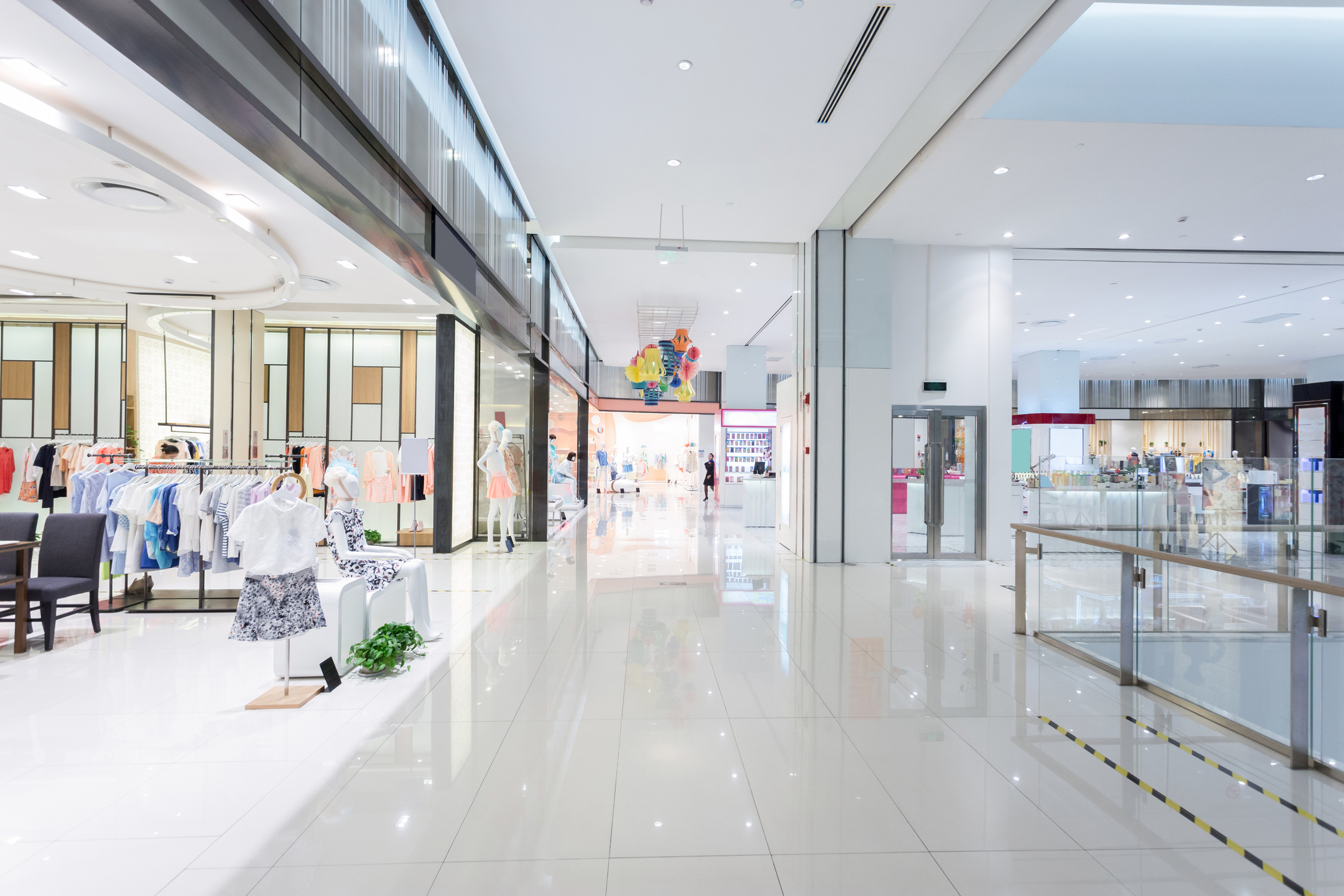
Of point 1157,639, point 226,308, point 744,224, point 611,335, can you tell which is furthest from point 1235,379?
point 226,308

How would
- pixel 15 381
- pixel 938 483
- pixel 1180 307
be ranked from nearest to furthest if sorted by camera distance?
pixel 938 483
pixel 15 381
pixel 1180 307

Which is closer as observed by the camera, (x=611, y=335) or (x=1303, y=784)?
(x=1303, y=784)

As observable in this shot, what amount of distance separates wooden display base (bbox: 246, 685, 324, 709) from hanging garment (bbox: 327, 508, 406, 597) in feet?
2.62

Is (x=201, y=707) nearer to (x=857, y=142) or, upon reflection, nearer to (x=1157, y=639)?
(x=1157, y=639)

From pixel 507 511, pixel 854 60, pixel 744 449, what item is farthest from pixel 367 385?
pixel 744 449

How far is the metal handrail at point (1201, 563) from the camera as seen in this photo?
10.1ft

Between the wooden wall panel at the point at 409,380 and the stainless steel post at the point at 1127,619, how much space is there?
9.93 meters

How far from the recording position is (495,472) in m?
9.76

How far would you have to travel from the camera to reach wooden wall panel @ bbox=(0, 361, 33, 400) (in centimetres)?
1030

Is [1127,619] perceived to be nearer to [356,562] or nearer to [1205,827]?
[1205,827]

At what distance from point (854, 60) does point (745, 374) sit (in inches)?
540

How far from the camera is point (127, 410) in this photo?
328 inches

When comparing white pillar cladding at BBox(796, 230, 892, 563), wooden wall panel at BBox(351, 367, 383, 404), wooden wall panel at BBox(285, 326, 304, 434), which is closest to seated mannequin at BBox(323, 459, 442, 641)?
white pillar cladding at BBox(796, 230, 892, 563)

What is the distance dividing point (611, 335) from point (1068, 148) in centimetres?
1333
